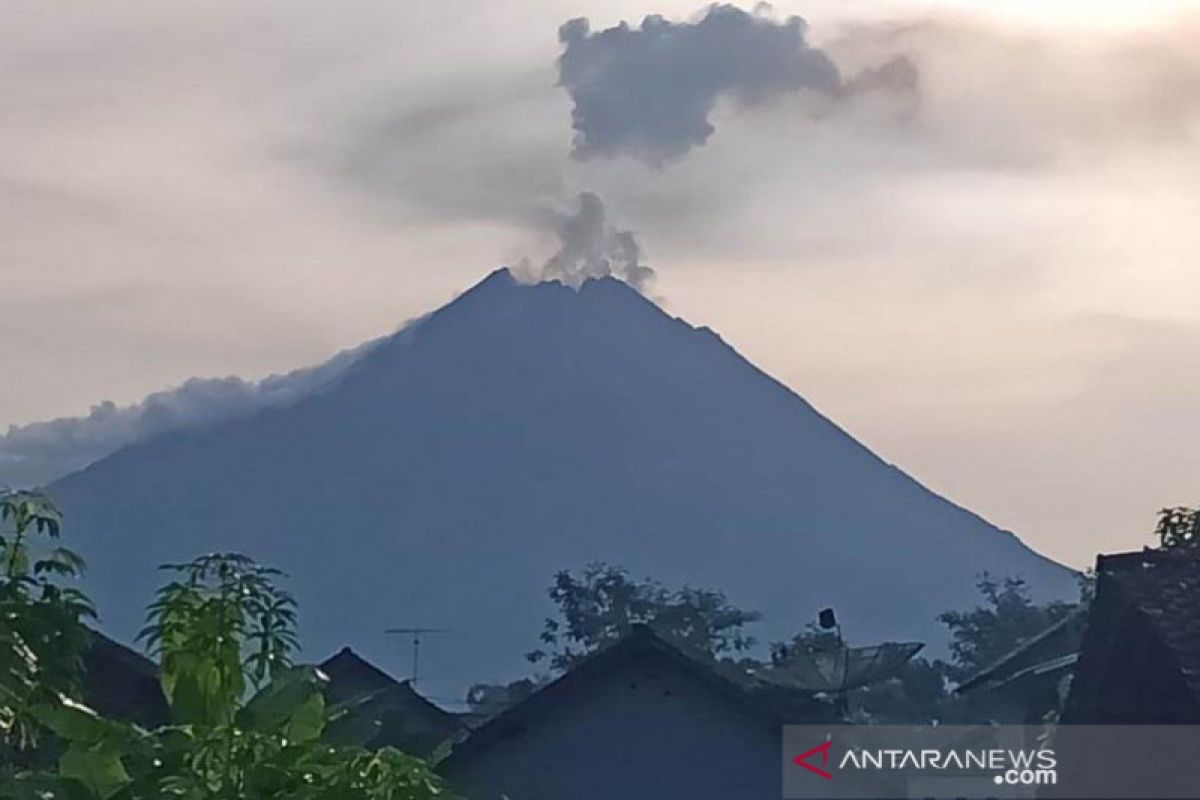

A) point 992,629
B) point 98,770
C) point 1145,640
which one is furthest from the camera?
point 992,629

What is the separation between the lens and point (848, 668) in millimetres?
31938

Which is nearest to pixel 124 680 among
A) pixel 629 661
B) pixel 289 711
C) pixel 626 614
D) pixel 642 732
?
pixel 629 661

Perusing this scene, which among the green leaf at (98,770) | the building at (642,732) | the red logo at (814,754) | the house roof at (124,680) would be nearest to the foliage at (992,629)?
the building at (642,732)

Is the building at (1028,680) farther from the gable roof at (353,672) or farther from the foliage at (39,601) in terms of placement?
the foliage at (39,601)

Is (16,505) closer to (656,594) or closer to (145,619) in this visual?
(145,619)

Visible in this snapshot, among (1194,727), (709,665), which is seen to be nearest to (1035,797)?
(1194,727)

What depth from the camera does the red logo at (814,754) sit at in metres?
23.5

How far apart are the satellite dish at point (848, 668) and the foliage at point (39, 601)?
22320 mm

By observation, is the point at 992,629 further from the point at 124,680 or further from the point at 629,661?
the point at 124,680

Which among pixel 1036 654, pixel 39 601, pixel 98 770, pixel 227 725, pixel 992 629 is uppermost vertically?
pixel 992 629

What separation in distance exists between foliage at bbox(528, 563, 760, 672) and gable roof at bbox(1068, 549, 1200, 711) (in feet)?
174

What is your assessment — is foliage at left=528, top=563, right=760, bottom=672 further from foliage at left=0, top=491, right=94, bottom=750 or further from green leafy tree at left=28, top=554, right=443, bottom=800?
green leafy tree at left=28, top=554, right=443, bottom=800

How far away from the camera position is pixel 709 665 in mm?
31188

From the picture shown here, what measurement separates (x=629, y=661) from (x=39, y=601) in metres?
22.1
